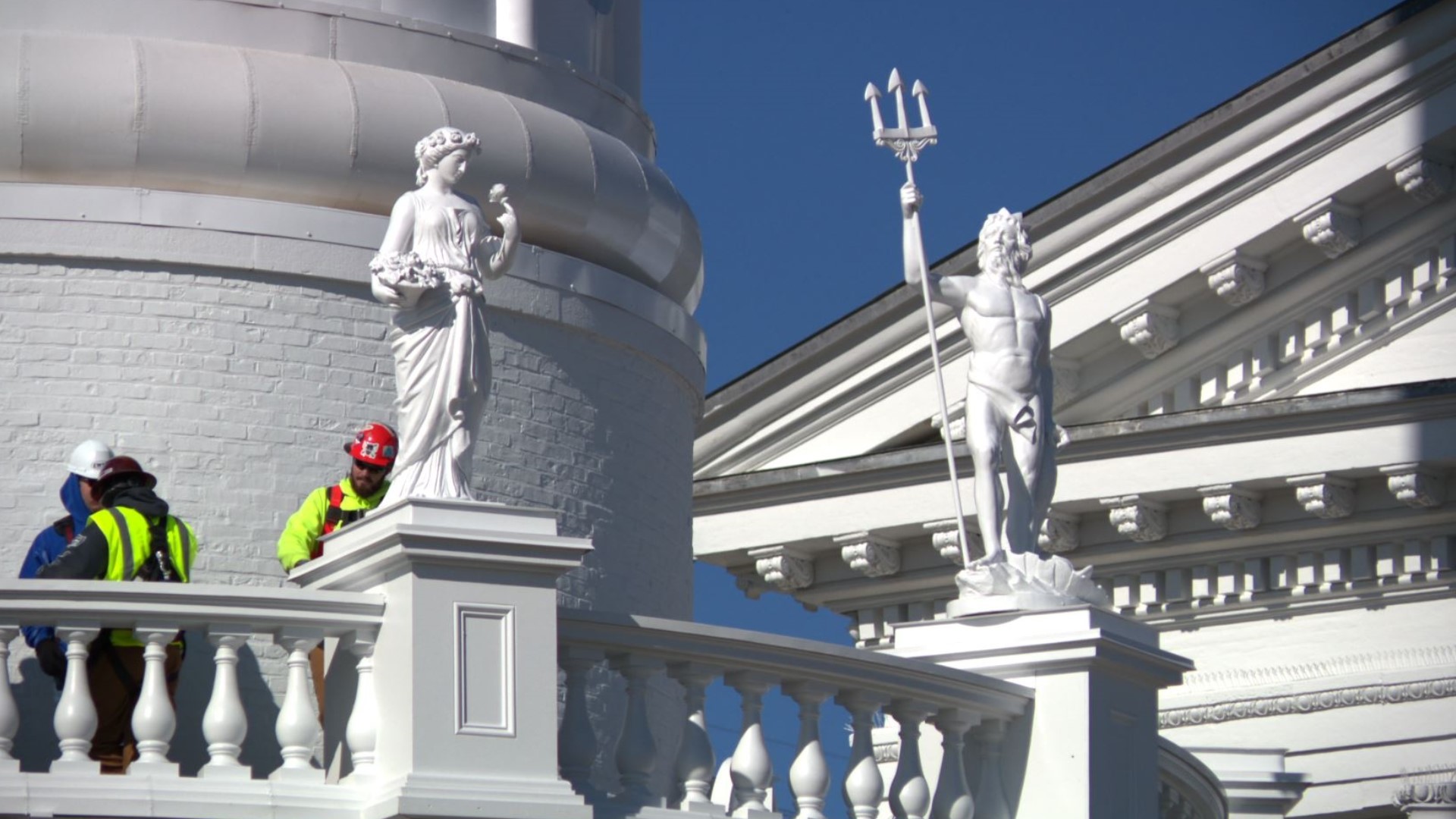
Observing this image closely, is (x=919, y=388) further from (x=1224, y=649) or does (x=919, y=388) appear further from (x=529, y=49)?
(x=529, y=49)

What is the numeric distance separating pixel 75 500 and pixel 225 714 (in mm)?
2337

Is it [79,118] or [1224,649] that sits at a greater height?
[79,118]

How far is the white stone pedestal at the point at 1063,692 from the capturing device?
1406 cm

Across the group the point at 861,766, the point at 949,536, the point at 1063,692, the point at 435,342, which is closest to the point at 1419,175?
the point at 949,536

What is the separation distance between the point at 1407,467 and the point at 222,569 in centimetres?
704

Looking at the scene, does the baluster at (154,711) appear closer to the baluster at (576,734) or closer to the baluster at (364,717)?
the baluster at (364,717)

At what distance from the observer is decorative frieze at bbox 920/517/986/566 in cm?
2064

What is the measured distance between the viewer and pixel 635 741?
12.6 metres

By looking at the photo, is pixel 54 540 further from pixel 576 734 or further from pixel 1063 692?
pixel 1063 692

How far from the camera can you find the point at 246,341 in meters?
16.0

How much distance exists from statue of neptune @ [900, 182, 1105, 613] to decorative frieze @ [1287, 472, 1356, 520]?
506 cm

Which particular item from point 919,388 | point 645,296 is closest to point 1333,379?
point 919,388

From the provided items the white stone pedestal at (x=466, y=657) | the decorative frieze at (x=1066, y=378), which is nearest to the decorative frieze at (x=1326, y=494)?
the decorative frieze at (x=1066, y=378)

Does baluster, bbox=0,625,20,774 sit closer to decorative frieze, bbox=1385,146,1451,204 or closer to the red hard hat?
the red hard hat
